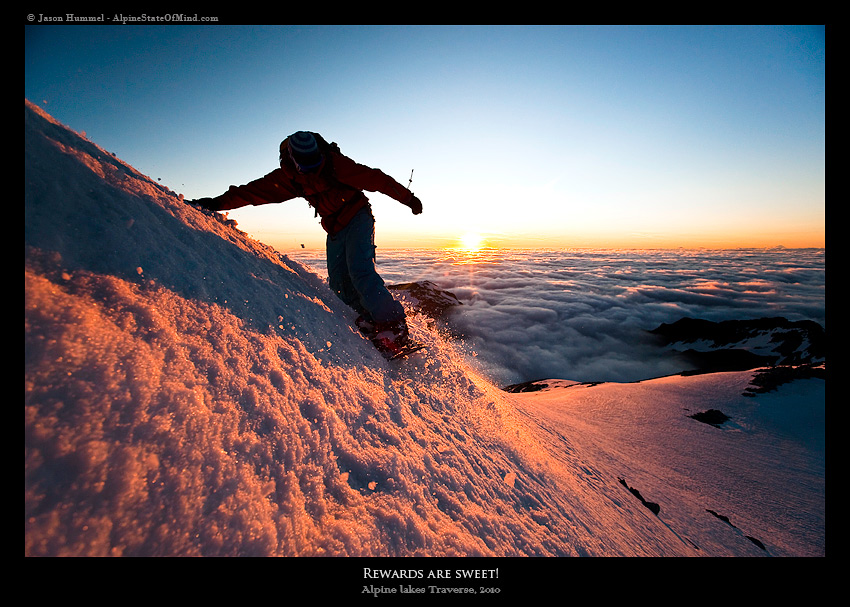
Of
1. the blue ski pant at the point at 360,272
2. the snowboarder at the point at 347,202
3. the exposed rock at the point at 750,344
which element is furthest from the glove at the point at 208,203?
the exposed rock at the point at 750,344

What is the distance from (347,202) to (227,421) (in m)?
2.03

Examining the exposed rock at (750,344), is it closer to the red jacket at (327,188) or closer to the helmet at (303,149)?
the red jacket at (327,188)

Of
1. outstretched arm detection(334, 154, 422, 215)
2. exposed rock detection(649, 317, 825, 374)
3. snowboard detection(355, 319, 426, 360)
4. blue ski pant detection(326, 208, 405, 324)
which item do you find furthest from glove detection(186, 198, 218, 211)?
exposed rock detection(649, 317, 825, 374)

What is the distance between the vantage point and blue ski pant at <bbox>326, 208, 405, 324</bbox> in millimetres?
2416

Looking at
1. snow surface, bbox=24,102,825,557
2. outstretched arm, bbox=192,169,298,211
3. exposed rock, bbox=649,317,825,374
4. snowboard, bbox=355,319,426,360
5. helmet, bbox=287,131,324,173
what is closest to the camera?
snow surface, bbox=24,102,825,557

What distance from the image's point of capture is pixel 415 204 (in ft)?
8.51

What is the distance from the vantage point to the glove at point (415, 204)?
8.45 ft

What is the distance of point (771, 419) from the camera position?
4812 millimetres

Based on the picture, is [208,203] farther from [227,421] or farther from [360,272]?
[227,421]

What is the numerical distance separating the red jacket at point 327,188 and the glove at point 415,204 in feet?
0.09

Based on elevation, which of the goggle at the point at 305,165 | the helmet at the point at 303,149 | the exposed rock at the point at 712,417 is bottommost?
the exposed rock at the point at 712,417

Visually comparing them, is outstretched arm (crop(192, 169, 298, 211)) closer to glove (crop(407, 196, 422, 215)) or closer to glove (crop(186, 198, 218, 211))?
glove (crop(186, 198, 218, 211))
